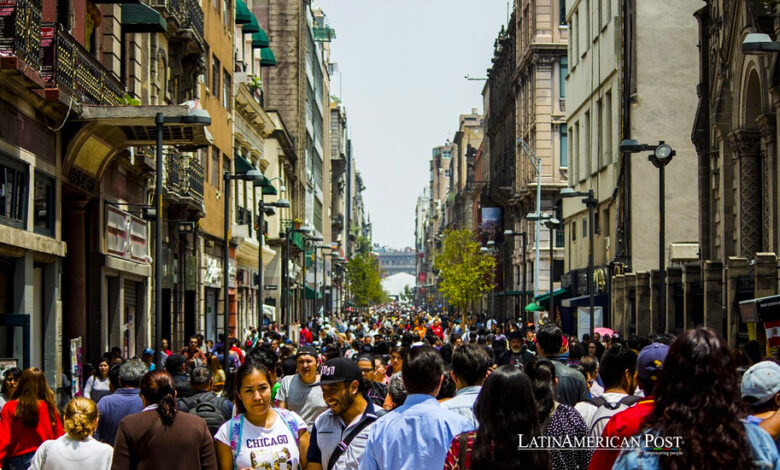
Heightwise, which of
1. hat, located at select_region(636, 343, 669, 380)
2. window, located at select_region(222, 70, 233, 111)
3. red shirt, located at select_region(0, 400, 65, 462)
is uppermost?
window, located at select_region(222, 70, 233, 111)

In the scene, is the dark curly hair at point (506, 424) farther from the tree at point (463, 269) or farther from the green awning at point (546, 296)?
the tree at point (463, 269)

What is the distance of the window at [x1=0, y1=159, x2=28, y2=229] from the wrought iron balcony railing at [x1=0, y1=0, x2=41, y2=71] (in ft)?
5.00

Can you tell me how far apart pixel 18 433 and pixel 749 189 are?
20.4m

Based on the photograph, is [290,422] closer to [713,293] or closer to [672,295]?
[713,293]

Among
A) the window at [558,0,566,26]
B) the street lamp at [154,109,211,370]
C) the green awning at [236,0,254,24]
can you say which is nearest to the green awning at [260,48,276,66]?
the green awning at [236,0,254,24]

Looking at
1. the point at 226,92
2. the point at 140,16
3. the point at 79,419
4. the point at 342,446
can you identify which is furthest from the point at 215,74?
the point at 342,446

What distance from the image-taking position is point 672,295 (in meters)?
31.2

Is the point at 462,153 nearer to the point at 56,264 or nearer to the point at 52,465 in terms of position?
the point at 56,264

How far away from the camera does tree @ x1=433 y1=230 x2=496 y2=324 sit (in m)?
72.4

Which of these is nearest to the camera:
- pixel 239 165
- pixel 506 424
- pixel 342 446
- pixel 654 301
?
pixel 506 424

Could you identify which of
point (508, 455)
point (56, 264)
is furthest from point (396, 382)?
point (56, 264)

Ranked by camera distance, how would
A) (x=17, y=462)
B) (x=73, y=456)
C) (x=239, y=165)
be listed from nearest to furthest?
(x=73, y=456)
(x=17, y=462)
(x=239, y=165)

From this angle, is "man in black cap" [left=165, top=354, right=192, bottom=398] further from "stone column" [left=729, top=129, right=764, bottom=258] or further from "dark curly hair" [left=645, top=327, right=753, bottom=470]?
"stone column" [left=729, top=129, right=764, bottom=258]

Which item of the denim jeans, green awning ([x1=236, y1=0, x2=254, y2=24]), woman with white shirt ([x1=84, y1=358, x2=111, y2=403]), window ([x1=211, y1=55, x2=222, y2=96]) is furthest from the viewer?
green awning ([x1=236, y1=0, x2=254, y2=24])
